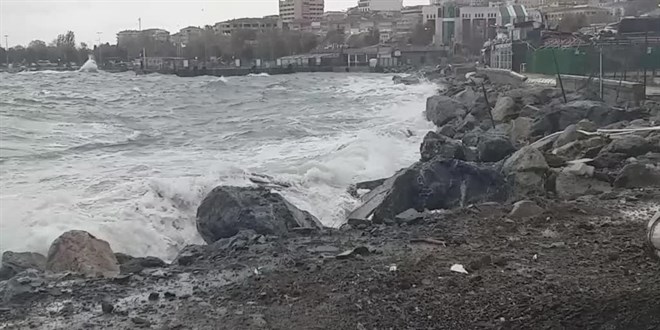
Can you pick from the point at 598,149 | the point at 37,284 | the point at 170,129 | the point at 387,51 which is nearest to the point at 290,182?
the point at 598,149

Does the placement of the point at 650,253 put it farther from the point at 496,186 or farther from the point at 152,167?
the point at 152,167

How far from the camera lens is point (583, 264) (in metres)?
5.55

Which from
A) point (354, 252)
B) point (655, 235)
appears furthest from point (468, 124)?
point (655, 235)

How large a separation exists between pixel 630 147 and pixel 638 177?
1.86 m

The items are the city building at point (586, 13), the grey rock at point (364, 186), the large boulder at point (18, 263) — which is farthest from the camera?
the city building at point (586, 13)

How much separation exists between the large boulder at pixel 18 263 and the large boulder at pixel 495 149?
271 inches

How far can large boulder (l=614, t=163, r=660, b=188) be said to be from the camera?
332 inches

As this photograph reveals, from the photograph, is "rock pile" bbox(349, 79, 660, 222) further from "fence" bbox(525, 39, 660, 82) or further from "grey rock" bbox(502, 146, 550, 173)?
"fence" bbox(525, 39, 660, 82)

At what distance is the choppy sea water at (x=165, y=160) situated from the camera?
364 inches

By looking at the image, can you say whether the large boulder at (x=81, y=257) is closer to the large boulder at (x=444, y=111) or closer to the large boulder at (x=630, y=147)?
the large boulder at (x=630, y=147)

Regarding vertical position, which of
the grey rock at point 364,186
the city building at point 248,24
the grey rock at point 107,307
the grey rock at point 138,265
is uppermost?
the city building at point 248,24

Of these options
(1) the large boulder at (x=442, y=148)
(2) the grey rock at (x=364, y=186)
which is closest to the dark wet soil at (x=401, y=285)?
(2) the grey rock at (x=364, y=186)

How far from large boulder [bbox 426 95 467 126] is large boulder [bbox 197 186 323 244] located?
12.5 metres

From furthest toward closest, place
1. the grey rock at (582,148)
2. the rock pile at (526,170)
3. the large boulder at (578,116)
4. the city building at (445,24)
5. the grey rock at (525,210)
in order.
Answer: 1. the city building at (445,24)
2. the large boulder at (578,116)
3. the grey rock at (582,148)
4. the rock pile at (526,170)
5. the grey rock at (525,210)
